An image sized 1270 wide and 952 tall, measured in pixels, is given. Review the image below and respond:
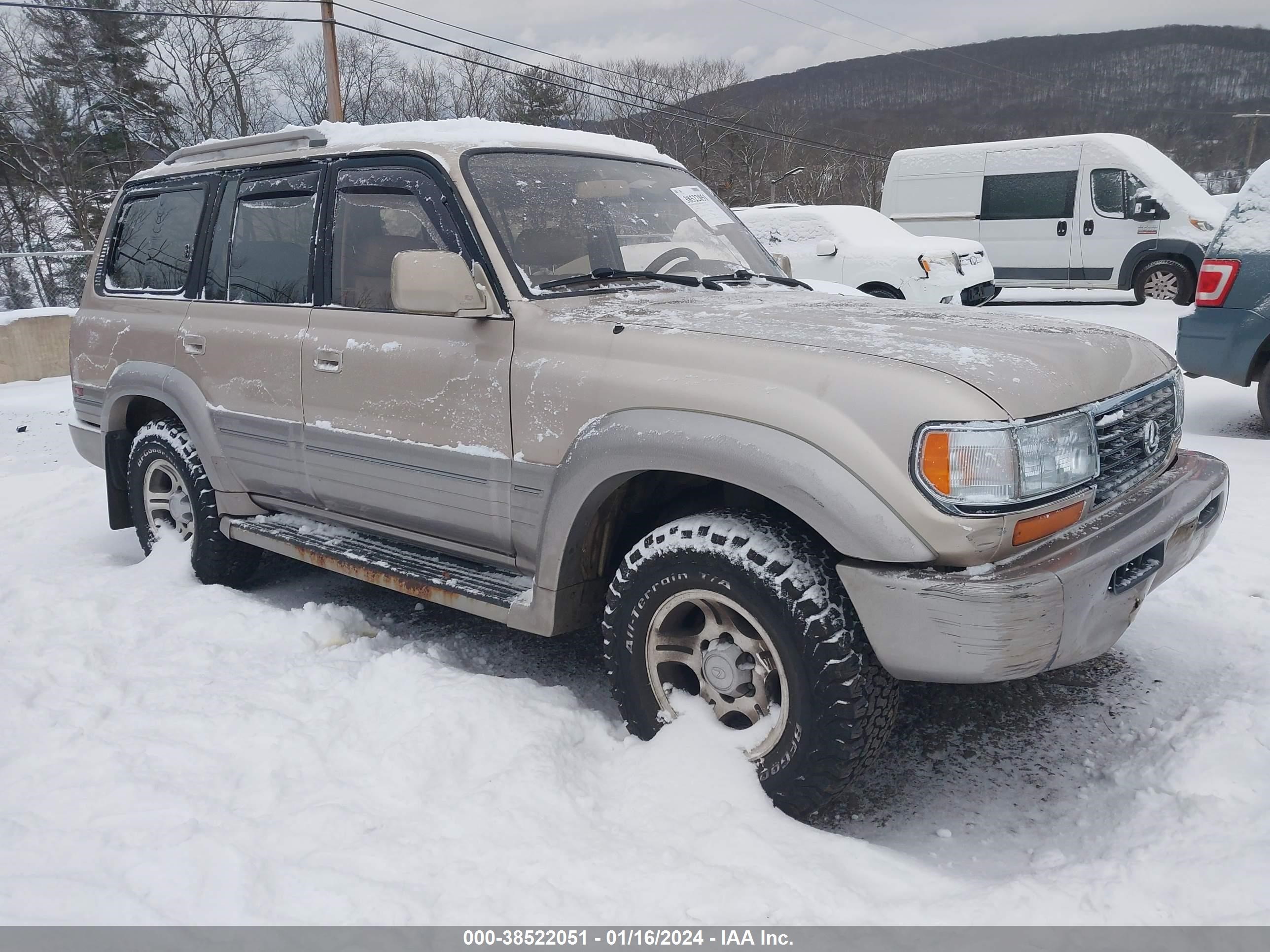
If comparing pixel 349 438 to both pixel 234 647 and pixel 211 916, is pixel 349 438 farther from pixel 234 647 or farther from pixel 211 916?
pixel 211 916

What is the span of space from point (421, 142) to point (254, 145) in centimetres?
117

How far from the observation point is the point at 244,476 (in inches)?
165

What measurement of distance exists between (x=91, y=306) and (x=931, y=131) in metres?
88.3

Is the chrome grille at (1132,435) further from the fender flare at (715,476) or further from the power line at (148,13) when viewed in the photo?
the power line at (148,13)

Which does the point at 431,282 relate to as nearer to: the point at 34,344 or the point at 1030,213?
the point at 34,344

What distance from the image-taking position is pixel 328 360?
365 centimetres

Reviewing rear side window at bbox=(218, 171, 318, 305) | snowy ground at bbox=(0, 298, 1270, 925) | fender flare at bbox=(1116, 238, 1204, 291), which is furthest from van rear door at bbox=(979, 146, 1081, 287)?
rear side window at bbox=(218, 171, 318, 305)

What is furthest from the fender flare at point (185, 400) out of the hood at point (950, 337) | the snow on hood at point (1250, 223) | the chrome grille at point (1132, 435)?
the snow on hood at point (1250, 223)

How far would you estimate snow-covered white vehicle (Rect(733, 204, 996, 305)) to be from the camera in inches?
436

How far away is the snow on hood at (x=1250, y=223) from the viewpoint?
6242 mm

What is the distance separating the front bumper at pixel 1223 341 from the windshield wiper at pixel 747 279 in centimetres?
379

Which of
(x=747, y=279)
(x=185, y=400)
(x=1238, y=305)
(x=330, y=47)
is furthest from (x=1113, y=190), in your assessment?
(x=330, y=47)

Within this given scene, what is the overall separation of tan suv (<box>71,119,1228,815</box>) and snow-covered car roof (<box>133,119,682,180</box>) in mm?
22

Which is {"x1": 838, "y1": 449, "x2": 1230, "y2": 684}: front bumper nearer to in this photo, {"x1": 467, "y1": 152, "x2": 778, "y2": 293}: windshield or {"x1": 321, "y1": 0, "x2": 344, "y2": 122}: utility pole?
{"x1": 467, "y1": 152, "x2": 778, "y2": 293}: windshield
